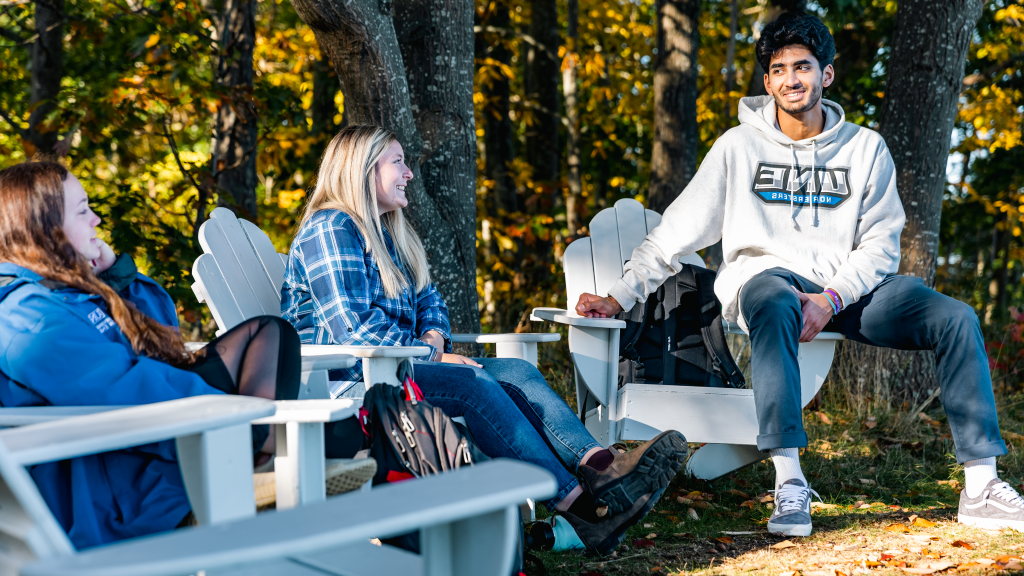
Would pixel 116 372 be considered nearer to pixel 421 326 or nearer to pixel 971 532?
pixel 421 326

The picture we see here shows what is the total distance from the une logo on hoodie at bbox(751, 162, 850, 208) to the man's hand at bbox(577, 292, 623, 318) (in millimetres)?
669

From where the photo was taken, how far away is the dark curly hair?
294cm

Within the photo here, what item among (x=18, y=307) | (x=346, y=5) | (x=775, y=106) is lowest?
(x=18, y=307)

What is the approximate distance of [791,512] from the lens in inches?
97.4

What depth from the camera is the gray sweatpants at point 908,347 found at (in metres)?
2.52

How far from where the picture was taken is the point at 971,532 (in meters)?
2.49

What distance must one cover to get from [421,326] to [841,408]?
257 cm

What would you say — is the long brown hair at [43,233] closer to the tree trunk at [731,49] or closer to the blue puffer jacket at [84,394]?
the blue puffer jacket at [84,394]

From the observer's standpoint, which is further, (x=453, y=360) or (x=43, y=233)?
(x=453, y=360)

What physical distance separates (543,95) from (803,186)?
503cm

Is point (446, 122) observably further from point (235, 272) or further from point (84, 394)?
point (84, 394)

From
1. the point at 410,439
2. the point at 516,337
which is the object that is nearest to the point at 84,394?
the point at 410,439

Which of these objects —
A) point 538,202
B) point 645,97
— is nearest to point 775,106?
point 538,202

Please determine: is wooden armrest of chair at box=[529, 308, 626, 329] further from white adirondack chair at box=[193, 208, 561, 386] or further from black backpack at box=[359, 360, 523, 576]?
black backpack at box=[359, 360, 523, 576]
